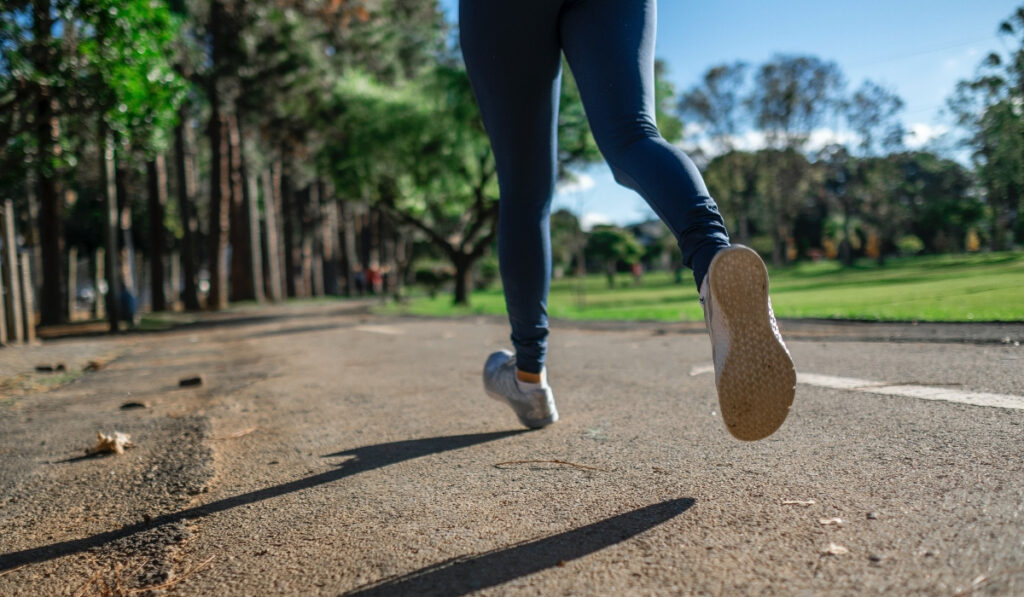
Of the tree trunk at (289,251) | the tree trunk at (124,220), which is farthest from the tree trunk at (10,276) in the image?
the tree trunk at (289,251)

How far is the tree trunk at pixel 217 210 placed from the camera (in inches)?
933

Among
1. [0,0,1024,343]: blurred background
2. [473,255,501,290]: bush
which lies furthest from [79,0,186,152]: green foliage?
[473,255,501,290]: bush

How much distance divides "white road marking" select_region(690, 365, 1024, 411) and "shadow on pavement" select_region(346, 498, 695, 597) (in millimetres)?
1258

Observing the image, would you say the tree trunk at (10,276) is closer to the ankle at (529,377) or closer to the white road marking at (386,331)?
the white road marking at (386,331)

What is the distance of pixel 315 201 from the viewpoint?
39.2 meters

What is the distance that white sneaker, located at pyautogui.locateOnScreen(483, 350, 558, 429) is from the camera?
2.27 metres

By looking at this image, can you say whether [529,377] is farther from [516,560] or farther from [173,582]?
[173,582]

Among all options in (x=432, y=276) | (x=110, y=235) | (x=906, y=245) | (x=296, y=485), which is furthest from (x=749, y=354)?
(x=432, y=276)

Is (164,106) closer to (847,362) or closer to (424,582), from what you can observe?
(847,362)

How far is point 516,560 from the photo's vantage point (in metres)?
1.24

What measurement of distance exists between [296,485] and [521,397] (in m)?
0.76

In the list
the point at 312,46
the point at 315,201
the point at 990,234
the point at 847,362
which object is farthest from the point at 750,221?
the point at 847,362

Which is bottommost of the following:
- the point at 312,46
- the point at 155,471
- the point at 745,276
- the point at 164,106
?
the point at 155,471

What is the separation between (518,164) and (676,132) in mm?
19179
